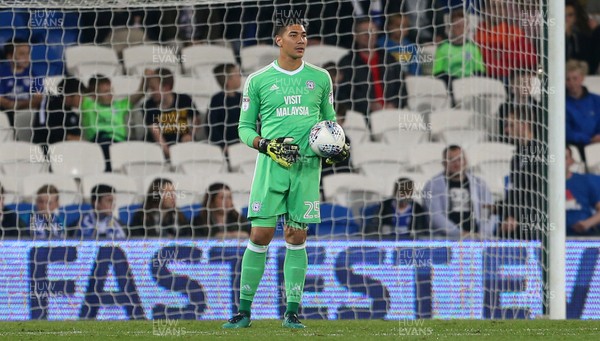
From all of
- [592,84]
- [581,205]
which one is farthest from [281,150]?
[592,84]

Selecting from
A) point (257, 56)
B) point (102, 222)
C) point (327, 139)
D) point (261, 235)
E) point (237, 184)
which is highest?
point (257, 56)

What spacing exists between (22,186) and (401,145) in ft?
12.5

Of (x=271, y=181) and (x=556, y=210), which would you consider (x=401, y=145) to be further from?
(x=271, y=181)

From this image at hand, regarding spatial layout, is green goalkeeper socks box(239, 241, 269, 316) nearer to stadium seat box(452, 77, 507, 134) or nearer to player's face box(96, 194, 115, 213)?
stadium seat box(452, 77, 507, 134)

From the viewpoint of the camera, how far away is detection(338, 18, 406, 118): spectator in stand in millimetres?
11133

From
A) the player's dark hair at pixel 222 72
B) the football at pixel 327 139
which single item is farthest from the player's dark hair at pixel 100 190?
the football at pixel 327 139

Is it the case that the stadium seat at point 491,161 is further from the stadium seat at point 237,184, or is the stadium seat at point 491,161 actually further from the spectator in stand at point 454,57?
the stadium seat at point 237,184

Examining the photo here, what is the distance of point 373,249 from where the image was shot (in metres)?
9.42

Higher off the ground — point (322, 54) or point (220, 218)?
point (322, 54)

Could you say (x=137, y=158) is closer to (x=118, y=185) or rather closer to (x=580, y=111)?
(x=118, y=185)

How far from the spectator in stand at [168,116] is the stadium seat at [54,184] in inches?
38.1

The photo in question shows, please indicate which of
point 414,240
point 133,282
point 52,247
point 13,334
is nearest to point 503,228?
point 414,240

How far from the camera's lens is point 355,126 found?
11352 millimetres

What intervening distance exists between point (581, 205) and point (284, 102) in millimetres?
5047
